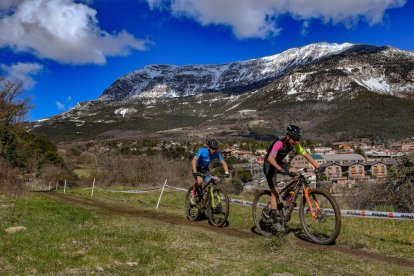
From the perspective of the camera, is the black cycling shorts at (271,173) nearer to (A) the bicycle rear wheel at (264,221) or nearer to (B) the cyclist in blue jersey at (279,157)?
(B) the cyclist in blue jersey at (279,157)

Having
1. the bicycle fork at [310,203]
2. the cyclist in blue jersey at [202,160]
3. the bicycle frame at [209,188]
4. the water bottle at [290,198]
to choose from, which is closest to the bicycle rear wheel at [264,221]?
the water bottle at [290,198]

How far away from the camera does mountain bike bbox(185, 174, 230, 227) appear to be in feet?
38.7

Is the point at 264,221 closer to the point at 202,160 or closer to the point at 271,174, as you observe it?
the point at 271,174

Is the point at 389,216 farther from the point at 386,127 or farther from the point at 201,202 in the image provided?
the point at 386,127

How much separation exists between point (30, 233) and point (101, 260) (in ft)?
10.2

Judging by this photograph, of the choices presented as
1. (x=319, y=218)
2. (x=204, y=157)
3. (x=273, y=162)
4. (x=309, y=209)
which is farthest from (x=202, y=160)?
(x=319, y=218)

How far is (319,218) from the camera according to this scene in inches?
349

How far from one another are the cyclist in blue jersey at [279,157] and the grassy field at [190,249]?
3.01 feet

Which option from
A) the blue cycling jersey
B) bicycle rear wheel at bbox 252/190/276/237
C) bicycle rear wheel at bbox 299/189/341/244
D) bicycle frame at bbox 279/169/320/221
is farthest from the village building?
bicycle frame at bbox 279/169/320/221

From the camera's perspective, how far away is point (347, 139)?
159250 mm

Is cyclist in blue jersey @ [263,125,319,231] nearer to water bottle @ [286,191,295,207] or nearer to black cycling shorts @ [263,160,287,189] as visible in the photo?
black cycling shorts @ [263,160,287,189]

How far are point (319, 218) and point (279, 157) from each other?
1.77 meters

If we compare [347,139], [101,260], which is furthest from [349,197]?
[347,139]

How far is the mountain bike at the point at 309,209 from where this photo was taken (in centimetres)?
878
